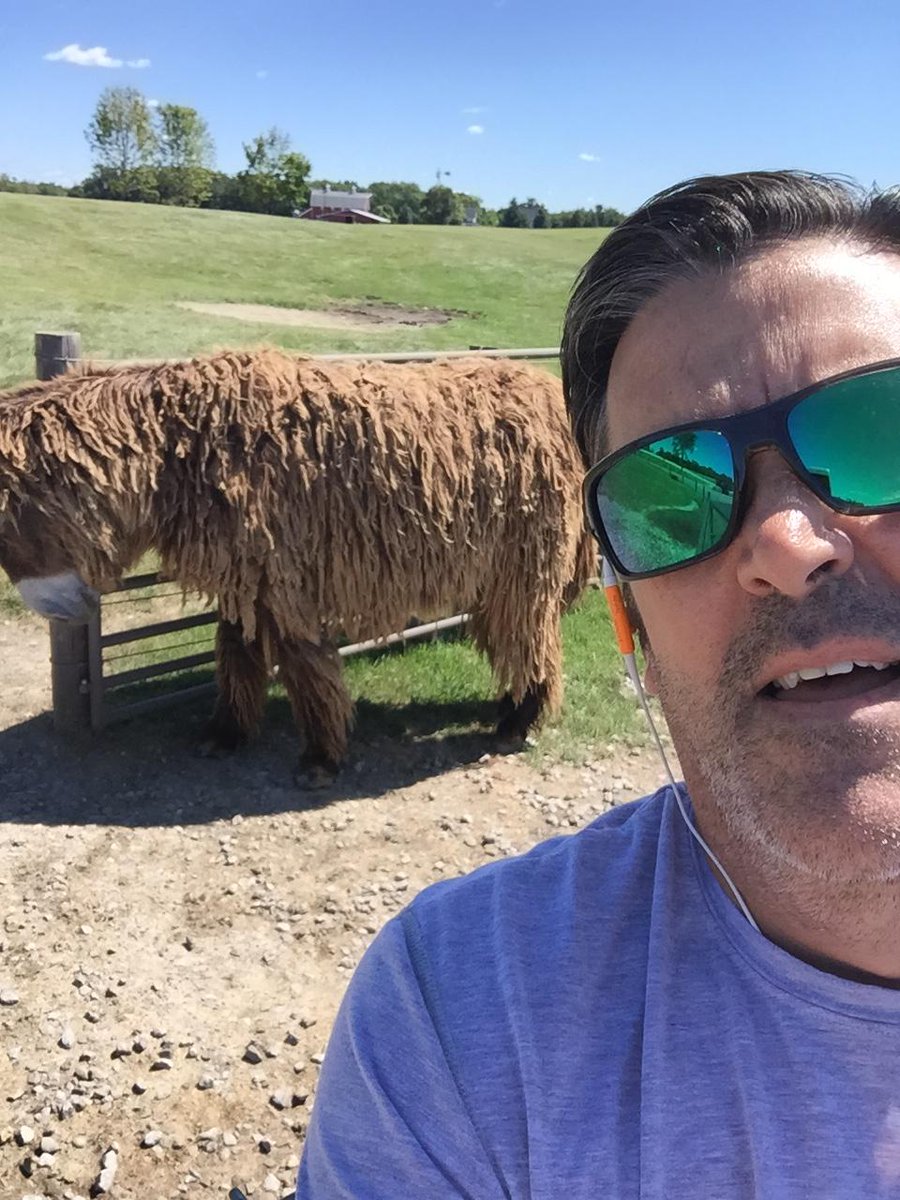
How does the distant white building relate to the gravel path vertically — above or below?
above

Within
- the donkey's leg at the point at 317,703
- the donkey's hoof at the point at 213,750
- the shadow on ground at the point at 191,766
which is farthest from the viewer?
the donkey's hoof at the point at 213,750

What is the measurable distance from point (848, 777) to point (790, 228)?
35.8 inches

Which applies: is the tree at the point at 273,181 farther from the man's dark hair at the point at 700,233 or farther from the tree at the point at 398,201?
the man's dark hair at the point at 700,233

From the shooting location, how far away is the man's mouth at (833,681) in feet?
4.19

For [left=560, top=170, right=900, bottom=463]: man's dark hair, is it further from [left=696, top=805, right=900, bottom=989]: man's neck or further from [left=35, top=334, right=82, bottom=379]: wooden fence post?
[left=35, top=334, right=82, bottom=379]: wooden fence post

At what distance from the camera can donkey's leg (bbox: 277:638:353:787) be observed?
16.3 ft

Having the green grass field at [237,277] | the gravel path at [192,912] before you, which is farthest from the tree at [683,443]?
the green grass field at [237,277]

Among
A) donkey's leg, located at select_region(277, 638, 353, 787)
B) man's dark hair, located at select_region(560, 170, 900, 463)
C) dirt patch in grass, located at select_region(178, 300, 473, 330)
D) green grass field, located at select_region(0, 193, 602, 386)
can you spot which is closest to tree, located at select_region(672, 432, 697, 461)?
man's dark hair, located at select_region(560, 170, 900, 463)

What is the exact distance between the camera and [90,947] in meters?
3.79

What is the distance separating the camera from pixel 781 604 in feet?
4.33

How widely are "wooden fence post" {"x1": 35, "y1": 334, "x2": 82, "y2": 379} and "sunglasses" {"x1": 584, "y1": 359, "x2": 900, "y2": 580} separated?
4.31 metres

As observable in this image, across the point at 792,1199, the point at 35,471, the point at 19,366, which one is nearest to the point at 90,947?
the point at 35,471

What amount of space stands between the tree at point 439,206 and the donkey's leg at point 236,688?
82.4 metres

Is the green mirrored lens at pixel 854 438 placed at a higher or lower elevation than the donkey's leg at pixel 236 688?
higher
